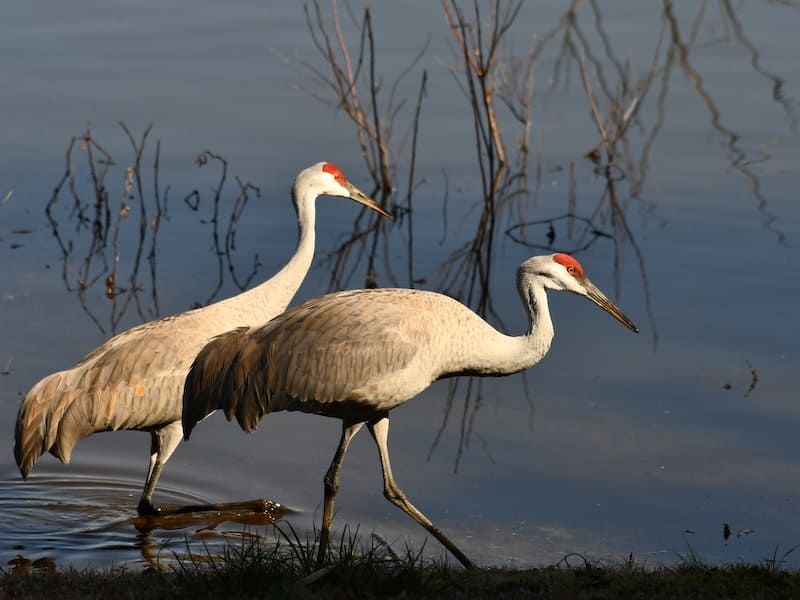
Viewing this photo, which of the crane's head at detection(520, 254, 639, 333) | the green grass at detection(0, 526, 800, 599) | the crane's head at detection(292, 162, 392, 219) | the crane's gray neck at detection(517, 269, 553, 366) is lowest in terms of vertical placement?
the green grass at detection(0, 526, 800, 599)

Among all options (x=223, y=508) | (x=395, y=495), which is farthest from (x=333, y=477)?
(x=223, y=508)

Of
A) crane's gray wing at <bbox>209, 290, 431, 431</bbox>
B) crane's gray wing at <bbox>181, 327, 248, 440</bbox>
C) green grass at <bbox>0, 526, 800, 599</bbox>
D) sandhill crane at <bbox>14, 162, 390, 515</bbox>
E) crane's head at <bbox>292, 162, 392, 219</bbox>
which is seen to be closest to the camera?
green grass at <bbox>0, 526, 800, 599</bbox>

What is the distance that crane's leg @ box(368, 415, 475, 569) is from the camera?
635cm

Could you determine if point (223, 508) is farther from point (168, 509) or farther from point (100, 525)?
point (100, 525)

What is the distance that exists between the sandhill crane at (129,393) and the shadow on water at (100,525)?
157 mm

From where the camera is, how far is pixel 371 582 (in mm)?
5168

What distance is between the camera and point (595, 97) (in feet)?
40.8

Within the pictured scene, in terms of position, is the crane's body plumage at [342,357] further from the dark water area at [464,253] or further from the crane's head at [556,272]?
the dark water area at [464,253]

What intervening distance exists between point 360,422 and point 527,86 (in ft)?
21.1

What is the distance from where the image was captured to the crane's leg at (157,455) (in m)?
7.14

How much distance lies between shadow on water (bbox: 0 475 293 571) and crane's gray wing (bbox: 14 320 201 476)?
0.85 feet

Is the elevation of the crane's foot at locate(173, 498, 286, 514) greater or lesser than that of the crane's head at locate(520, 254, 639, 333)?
lesser

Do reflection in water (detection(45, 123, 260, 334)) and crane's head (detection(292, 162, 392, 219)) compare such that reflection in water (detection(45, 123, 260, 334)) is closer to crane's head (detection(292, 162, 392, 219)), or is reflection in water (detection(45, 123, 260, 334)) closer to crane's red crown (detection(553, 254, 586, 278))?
crane's head (detection(292, 162, 392, 219))

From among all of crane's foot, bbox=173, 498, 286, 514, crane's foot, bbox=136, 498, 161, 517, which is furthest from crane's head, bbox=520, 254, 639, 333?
crane's foot, bbox=136, 498, 161, 517
